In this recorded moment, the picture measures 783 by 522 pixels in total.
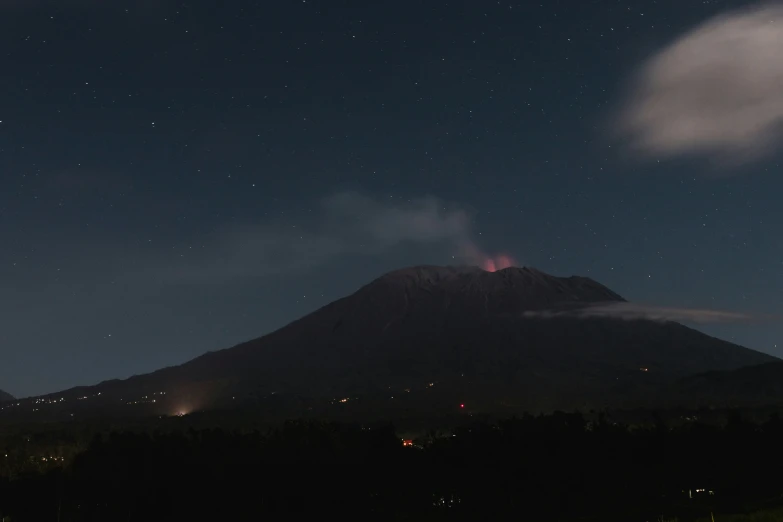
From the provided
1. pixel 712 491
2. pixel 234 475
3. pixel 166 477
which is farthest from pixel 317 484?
pixel 712 491

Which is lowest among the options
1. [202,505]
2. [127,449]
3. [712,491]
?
[712,491]

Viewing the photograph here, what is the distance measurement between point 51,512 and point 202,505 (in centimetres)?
2338

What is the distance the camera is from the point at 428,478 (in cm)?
11544

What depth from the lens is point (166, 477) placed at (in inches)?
4441

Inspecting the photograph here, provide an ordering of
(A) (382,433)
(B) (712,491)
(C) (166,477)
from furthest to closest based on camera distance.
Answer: (A) (382,433), (C) (166,477), (B) (712,491)

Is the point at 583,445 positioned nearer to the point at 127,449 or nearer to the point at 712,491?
the point at 712,491

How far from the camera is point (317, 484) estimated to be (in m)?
111

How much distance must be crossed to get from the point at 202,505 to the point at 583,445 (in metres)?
60.8

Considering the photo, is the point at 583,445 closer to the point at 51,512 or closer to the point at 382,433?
the point at 382,433

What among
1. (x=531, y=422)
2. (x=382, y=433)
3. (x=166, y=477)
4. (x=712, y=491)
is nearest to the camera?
(x=712, y=491)

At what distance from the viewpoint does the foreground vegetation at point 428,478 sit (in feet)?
344

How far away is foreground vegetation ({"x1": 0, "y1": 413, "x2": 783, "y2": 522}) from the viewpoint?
10481 cm

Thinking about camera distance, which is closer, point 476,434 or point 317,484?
point 317,484

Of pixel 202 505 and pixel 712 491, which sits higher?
pixel 202 505
